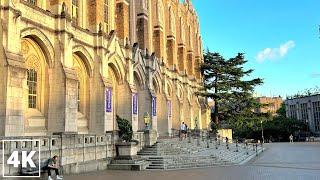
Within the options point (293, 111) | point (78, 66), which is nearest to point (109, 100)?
point (78, 66)

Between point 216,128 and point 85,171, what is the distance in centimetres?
3228

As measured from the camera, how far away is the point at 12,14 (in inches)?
715

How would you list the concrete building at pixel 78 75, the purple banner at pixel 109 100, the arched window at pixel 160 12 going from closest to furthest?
1. the concrete building at pixel 78 75
2. the purple banner at pixel 109 100
3. the arched window at pixel 160 12

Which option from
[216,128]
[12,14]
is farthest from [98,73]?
[216,128]

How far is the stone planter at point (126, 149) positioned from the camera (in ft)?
71.0

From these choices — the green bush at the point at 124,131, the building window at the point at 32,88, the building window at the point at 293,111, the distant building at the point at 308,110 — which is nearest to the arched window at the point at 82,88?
the green bush at the point at 124,131

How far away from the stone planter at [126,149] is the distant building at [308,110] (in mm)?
70174

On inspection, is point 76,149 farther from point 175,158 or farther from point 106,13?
point 106,13

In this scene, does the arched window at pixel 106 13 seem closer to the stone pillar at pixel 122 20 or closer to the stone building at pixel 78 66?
the stone building at pixel 78 66

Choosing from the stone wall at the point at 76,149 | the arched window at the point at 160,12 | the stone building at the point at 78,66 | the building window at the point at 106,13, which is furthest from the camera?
the arched window at the point at 160,12

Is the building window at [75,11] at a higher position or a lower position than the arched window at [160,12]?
lower

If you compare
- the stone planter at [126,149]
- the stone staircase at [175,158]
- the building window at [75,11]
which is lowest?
the stone staircase at [175,158]

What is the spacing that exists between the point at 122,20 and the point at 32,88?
44.4 feet

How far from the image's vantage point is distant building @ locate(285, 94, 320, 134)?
82750 millimetres
